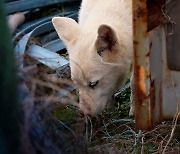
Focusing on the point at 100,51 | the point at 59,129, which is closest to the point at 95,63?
the point at 100,51

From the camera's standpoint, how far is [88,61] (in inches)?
159

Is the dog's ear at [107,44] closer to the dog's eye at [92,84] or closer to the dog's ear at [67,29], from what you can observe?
the dog's eye at [92,84]

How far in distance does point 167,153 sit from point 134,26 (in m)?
0.86

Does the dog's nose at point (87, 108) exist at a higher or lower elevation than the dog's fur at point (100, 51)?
lower

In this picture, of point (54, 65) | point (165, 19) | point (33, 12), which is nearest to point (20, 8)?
point (33, 12)

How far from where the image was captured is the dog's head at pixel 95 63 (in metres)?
4.01

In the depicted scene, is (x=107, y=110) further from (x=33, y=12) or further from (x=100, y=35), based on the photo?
(x=33, y=12)

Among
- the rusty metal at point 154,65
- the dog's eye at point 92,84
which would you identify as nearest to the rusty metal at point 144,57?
the rusty metal at point 154,65

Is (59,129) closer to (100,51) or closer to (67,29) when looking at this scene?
(100,51)

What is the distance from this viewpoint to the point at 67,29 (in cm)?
434

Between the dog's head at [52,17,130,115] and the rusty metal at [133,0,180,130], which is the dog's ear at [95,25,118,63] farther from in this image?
the rusty metal at [133,0,180,130]

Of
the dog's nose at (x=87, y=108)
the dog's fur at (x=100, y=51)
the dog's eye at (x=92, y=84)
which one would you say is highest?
the dog's fur at (x=100, y=51)

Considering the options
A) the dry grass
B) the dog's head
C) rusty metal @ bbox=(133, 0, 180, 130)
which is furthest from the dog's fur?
rusty metal @ bbox=(133, 0, 180, 130)

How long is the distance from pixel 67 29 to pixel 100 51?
433mm
